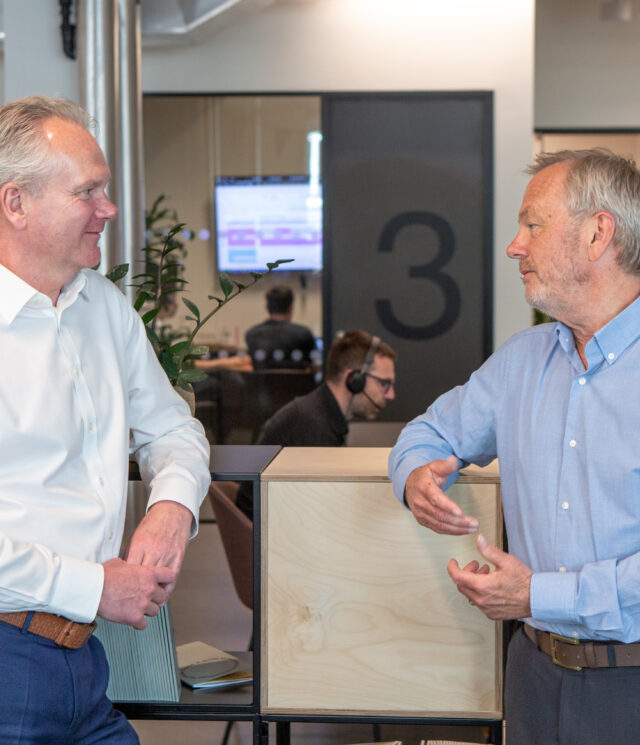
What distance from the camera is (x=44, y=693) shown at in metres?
1.67

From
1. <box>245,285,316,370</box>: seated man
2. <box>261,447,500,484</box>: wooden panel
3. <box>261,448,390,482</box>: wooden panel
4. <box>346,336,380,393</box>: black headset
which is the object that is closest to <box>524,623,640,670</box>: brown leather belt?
<box>261,447,500,484</box>: wooden panel

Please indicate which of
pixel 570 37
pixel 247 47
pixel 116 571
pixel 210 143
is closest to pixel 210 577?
pixel 210 143

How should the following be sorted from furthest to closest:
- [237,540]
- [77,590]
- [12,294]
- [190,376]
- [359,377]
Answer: [359,377]
[237,540]
[190,376]
[12,294]
[77,590]

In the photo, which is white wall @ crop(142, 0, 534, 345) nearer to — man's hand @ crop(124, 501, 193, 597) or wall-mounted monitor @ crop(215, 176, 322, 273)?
wall-mounted monitor @ crop(215, 176, 322, 273)

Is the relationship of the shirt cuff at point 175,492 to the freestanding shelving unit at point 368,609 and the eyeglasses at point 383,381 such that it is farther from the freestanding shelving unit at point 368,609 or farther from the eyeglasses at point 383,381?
the eyeglasses at point 383,381

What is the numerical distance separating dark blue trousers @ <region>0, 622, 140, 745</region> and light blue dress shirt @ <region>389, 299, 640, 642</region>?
730mm

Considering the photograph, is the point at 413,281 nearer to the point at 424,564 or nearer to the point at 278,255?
the point at 278,255

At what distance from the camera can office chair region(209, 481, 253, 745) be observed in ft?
10.5

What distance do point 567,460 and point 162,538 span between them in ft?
2.62

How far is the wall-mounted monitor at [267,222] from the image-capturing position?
5914 millimetres

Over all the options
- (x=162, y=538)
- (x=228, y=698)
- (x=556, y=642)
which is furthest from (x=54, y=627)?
(x=556, y=642)

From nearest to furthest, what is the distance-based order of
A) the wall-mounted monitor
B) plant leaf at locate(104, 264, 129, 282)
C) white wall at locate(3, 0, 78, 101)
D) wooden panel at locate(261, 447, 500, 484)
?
1. wooden panel at locate(261, 447, 500, 484)
2. plant leaf at locate(104, 264, 129, 282)
3. white wall at locate(3, 0, 78, 101)
4. the wall-mounted monitor

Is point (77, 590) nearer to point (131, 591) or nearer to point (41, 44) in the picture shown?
point (131, 591)

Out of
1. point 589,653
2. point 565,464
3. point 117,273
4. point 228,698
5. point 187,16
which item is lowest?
point 228,698
